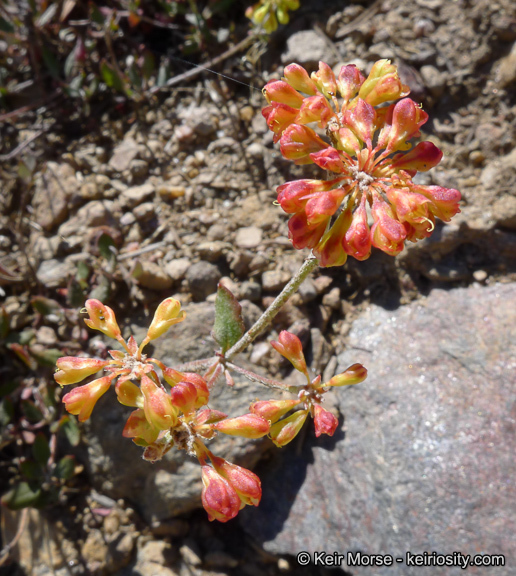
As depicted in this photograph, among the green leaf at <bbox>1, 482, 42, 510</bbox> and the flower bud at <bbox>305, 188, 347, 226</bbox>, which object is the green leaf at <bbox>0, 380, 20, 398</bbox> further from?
the flower bud at <bbox>305, 188, 347, 226</bbox>

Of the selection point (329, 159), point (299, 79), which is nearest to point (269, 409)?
point (329, 159)

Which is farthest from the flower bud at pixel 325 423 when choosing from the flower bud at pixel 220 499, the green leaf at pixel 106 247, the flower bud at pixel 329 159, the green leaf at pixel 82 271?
the green leaf at pixel 82 271

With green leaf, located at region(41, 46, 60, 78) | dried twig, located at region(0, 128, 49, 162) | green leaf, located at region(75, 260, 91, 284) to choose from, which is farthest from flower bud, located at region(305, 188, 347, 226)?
green leaf, located at region(41, 46, 60, 78)

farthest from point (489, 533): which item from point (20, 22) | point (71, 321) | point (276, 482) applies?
point (20, 22)

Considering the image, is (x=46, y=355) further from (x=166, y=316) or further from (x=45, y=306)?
(x=166, y=316)

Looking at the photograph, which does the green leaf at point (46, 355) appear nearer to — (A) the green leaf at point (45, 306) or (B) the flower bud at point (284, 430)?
(A) the green leaf at point (45, 306)

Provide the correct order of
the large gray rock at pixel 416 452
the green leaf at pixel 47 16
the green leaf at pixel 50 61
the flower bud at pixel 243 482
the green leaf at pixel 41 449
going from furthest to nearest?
the green leaf at pixel 47 16
the green leaf at pixel 50 61
the green leaf at pixel 41 449
the large gray rock at pixel 416 452
the flower bud at pixel 243 482
